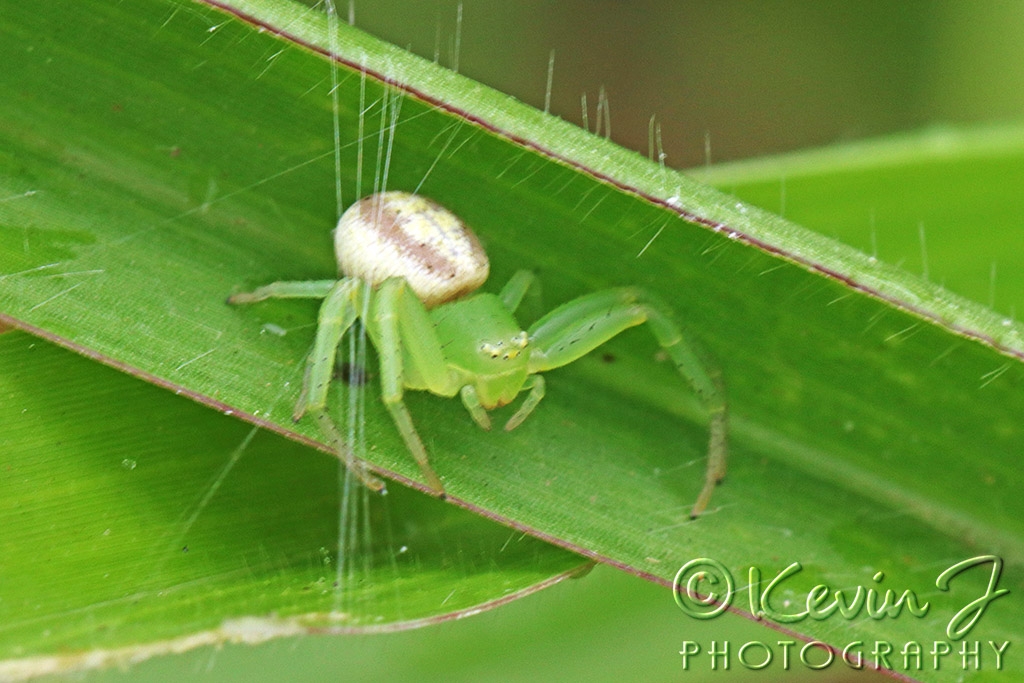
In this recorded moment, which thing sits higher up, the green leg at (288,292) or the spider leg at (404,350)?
the green leg at (288,292)

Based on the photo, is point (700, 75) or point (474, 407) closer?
point (474, 407)

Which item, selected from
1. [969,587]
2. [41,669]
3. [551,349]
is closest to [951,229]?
[969,587]

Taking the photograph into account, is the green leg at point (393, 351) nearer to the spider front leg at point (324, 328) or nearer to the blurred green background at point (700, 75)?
the spider front leg at point (324, 328)

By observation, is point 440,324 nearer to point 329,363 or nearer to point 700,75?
point 329,363

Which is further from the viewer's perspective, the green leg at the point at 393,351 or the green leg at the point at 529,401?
the green leg at the point at 529,401

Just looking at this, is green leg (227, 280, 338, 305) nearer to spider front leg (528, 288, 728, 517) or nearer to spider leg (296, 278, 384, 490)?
spider leg (296, 278, 384, 490)

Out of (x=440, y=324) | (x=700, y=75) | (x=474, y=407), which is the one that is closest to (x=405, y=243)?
(x=440, y=324)

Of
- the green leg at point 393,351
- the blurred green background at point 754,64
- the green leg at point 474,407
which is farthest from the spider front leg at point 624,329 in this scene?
the blurred green background at point 754,64

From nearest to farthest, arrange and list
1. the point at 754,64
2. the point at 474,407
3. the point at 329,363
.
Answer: the point at 329,363 < the point at 474,407 < the point at 754,64
